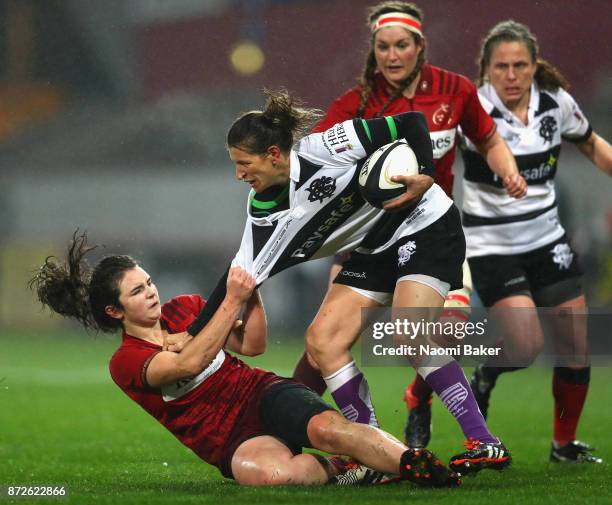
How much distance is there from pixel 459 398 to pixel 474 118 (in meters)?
1.67

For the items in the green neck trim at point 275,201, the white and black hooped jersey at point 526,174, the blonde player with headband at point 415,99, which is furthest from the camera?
the white and black hooped jersey at point 526,174

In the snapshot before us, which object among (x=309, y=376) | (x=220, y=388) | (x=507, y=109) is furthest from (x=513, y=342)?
(x=220, y=388)

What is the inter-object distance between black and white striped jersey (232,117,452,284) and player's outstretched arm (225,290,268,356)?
215 millimetres

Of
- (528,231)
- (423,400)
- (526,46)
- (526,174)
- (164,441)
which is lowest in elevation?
(164,441)

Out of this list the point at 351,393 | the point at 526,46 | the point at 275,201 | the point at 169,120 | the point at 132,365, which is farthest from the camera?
the point at 169,120

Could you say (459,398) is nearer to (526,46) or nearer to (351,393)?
(351,393)

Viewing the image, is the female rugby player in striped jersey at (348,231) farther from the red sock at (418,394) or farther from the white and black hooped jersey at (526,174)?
the white and black hooped jersey at (526,174)

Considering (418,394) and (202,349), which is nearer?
(202,349)

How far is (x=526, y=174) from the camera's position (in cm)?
599

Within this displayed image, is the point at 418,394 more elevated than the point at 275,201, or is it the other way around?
the point at 275,201

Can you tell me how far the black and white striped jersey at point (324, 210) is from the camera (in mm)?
4574

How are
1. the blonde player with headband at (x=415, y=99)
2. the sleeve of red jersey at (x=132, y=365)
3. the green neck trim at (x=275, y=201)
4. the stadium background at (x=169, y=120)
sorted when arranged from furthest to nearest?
1. the stadium background at (x=169, y=120)
2. the blonde player with headband at (x=415, y=99)
3. the green neck trim at (x=275, y=201)
4. the sleeve of red jersey at (x=132, y=365)

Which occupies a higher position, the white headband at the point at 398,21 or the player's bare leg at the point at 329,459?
the white headband at the point at 398,21

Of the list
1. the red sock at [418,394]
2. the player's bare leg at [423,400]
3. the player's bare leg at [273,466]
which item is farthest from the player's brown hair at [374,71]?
the player's bare leg at [273,466]
